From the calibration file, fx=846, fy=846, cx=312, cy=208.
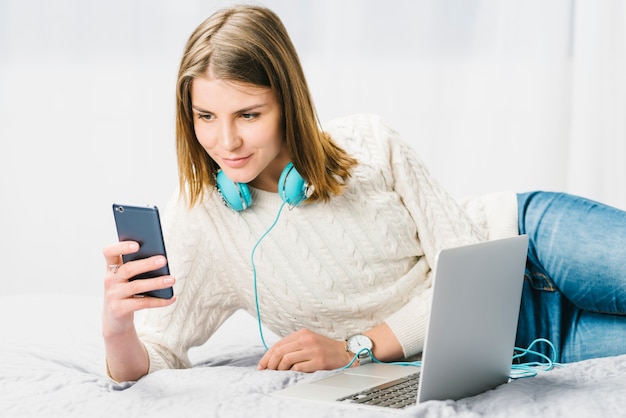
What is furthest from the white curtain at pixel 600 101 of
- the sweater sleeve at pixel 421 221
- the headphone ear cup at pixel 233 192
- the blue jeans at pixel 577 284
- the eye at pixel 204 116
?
the eye at pixel 204 116

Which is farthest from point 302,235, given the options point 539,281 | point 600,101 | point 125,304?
point 600,101

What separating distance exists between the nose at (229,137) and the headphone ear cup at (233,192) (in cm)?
12

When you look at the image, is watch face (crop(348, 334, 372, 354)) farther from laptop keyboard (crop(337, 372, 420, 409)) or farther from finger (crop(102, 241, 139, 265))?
finger (crop(102, 241, 139, 265))

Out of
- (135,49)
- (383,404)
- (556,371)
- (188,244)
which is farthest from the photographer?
(135,49)

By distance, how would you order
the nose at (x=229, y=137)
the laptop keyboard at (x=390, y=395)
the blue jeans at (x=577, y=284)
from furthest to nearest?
the blue jeans at (x=577, y=284)
the nose at (x=229, y=137)
the laptop keyboard at (x=390, y=395)

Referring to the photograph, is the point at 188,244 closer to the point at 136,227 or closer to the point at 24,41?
the point at 136,227

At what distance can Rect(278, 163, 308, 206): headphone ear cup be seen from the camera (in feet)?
5.07

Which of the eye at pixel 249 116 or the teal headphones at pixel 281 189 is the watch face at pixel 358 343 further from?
the eye at pixel 249 116

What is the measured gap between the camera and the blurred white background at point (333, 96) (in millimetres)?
3090

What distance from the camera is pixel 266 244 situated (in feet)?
5.28

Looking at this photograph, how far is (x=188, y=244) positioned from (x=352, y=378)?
16.7 inches

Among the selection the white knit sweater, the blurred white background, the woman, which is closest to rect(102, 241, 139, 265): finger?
the woman

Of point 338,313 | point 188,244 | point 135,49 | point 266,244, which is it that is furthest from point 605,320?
point 135,49

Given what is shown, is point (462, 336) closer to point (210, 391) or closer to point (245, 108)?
point (210, 391)
